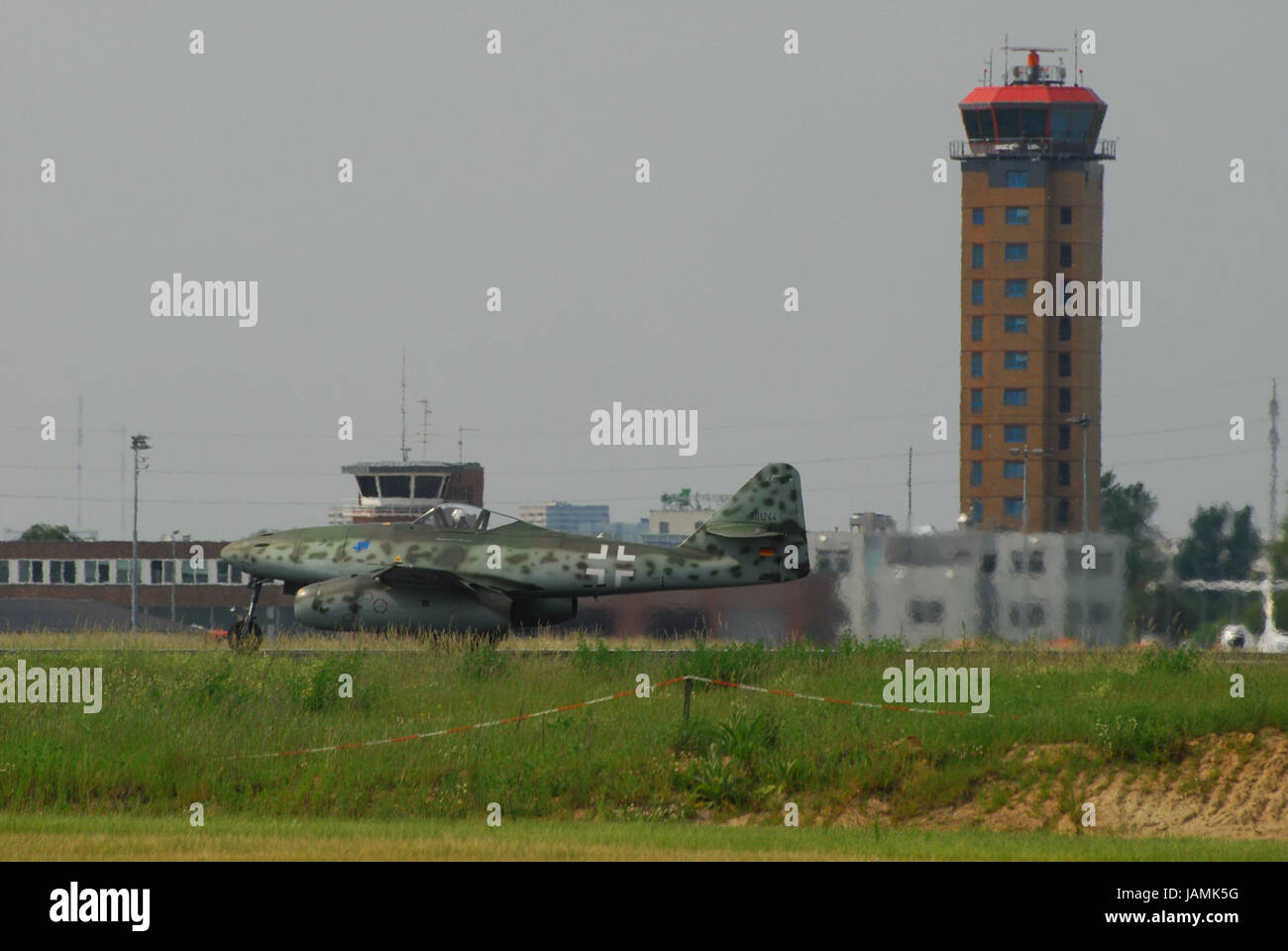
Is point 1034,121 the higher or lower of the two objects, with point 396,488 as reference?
higher

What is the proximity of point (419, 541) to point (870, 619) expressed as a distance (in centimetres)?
1292

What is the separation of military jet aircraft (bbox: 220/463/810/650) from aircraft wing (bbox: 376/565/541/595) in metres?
0.02

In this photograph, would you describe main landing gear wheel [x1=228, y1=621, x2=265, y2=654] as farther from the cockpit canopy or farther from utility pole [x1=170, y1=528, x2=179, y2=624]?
utility pole [x1=170, y1=528, x2=179, y2=624]

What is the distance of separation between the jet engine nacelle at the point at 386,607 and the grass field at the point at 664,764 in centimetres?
598

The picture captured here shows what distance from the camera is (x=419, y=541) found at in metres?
33.8

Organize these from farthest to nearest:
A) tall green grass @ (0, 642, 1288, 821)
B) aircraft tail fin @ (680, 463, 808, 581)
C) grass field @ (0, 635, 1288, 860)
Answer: aircraft tail fin @ (680, 463, 808, 581), tall green grass @ (0, 642, 1288, 821), grass field @ (0, 635, 1288, 860)

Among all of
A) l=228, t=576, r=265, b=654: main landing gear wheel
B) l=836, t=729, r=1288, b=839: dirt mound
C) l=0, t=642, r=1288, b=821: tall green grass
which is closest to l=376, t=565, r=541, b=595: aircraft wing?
l=228, t=576, r=265, b=654: main landing gear wheel

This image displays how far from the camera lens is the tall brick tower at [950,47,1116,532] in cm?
12500

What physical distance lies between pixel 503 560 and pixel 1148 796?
15.5 m

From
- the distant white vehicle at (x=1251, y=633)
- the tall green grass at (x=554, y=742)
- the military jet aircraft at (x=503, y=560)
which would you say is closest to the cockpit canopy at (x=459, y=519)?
the military jet aircraft at (x=503, y=560)

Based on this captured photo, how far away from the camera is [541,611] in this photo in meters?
35.1

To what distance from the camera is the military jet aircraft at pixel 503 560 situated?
32.7 m

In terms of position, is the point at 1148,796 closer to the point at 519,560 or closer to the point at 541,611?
the point at 519,560

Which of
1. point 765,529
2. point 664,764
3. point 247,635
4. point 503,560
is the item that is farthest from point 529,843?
point 765,529
